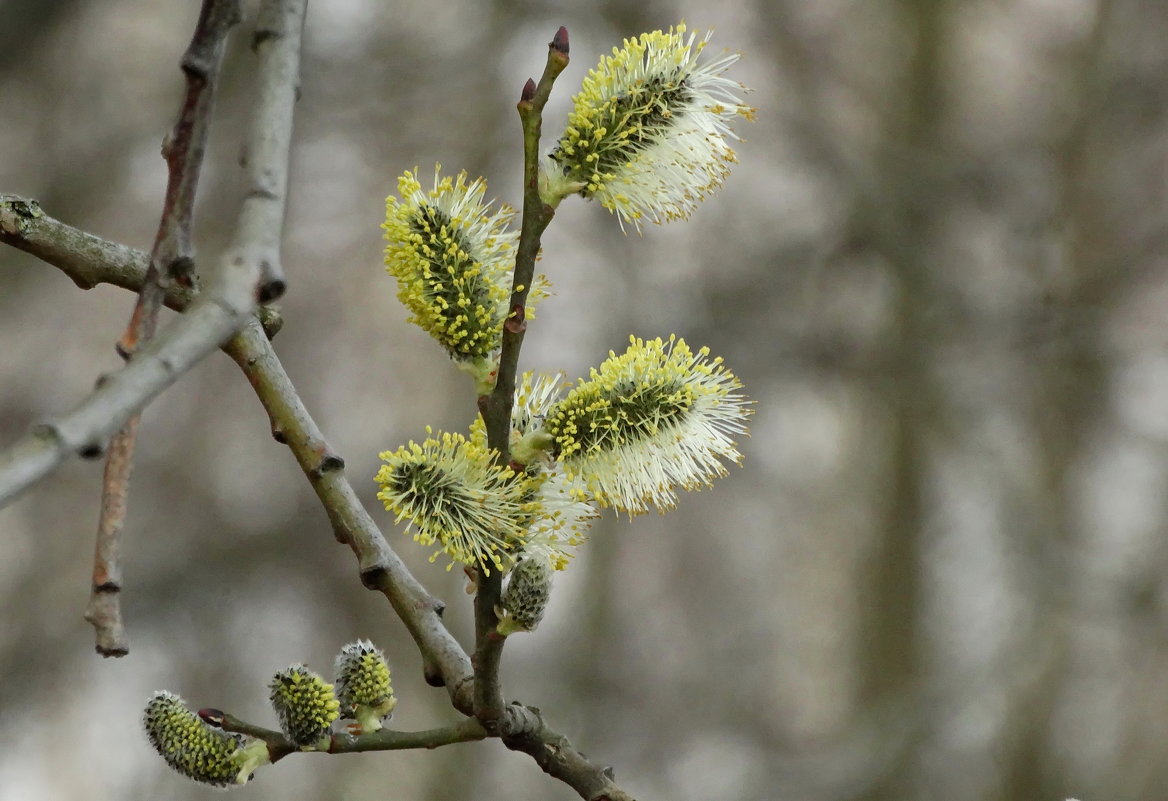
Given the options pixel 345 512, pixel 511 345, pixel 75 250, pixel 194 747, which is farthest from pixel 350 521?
pixel 75 250

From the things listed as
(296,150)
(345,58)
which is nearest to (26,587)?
(296,150)

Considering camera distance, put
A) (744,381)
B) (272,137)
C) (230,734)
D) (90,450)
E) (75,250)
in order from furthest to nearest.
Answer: (744,381), (75,250), (230,734), (272,137), (90,450)

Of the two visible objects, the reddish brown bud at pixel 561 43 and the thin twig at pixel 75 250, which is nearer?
the reddish brown bud at pixel 561 43

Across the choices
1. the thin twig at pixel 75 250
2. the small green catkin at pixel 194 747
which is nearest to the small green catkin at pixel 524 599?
the small green catkin at pixel 194 747

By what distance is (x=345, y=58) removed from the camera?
614cm

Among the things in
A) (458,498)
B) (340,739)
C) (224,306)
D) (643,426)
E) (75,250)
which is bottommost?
(224,306)

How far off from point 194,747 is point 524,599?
0.44 metres

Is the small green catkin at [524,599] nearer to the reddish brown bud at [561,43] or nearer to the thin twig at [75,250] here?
the reddish brown bud at [561,43]

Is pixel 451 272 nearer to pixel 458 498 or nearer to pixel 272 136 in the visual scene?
pixel 458 498

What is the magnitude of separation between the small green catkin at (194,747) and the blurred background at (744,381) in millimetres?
4140

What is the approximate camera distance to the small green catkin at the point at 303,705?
144 centimetres

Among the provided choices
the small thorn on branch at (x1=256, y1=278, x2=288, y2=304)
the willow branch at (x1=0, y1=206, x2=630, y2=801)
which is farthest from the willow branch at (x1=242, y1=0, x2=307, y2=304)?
the willow branch at (x1=0, y1=206, x2=630, y2=801)

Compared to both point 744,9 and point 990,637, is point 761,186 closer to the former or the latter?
point 744,9

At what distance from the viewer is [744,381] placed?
6.59 m
